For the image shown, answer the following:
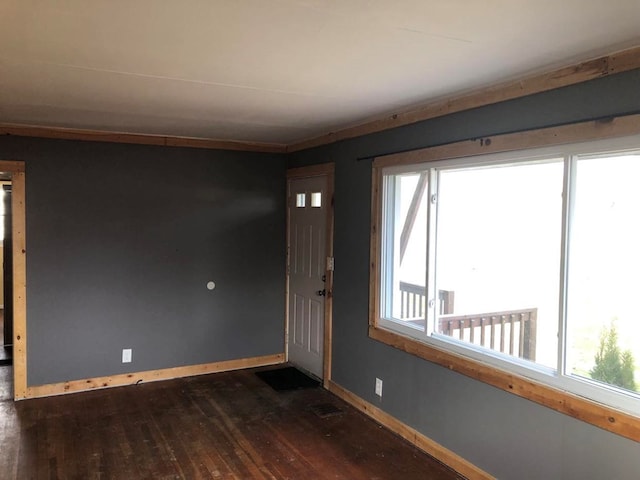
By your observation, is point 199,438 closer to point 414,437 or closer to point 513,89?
point 414,437

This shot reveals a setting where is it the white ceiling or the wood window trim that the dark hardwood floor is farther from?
the white ceiling

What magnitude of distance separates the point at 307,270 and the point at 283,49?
10.2 feet

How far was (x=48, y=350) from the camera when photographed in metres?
4.48

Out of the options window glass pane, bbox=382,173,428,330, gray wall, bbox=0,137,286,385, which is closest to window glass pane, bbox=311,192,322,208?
gray wall, bbox=0,137,286,385

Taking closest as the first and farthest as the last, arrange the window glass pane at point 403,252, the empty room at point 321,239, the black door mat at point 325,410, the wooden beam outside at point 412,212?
the empty room at point 321,239 → the wooden beam outside at point 412,212 → the window glass pane at point 403,252 → the black door mat at point 325,410

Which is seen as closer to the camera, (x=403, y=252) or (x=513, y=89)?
(x=513, y=89)

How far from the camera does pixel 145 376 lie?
4.88 metres

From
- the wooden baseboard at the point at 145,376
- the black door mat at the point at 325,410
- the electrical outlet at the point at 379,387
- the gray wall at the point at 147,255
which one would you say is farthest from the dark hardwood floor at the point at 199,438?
the gray wall at the point at 147,255

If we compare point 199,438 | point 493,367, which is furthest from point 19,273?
point 493,367

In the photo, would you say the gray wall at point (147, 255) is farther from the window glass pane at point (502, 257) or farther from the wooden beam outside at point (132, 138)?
the window glass pane at point (502, 257)

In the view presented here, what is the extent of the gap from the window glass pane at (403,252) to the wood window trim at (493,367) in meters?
0.08

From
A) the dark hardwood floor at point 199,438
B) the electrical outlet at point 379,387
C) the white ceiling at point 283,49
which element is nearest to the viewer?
the white ceiling at point 283,49

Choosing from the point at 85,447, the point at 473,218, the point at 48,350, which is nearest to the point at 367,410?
the point at 473,218

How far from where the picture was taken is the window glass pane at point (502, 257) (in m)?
2.86
